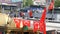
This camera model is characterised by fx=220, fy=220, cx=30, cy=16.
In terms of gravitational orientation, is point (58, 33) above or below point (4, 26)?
below

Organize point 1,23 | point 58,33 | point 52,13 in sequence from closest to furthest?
point 1,23
point 58,33
point 52,13

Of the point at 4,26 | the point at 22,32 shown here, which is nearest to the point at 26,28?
the point at 22,32

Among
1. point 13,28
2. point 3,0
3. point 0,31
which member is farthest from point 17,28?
point 3,0

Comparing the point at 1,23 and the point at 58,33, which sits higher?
the point at 1,23

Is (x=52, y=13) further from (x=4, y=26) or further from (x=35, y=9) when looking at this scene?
(x=4, y=26)

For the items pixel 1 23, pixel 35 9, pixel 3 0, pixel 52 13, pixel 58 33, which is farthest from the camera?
pixel 3 0

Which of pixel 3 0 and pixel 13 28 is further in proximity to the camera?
pixel 3 0

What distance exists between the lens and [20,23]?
692cm

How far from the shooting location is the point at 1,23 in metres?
6.72

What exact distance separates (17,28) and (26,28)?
0.28m

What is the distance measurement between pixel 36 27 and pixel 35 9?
15182mm

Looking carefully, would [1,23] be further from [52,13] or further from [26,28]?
[52,13]

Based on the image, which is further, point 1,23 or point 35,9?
point 35,9

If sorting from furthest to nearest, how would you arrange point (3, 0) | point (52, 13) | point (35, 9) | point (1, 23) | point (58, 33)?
point (3, 0) → point (35, 9) → point (52, 13) → point (58, 33) → point (1, 23)
